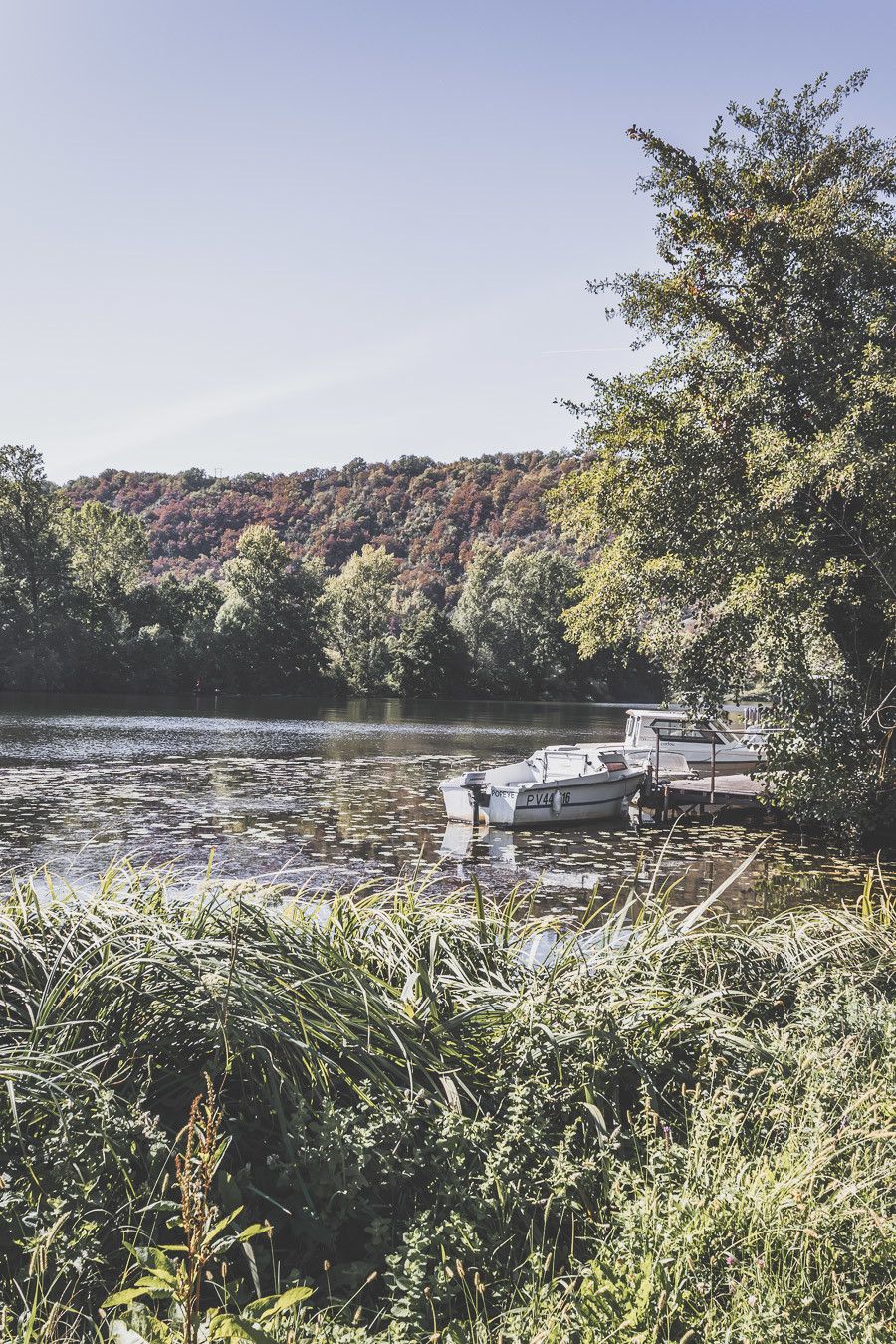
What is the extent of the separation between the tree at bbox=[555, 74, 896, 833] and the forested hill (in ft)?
322

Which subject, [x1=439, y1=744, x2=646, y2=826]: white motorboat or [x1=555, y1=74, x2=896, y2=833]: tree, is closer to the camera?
[x1=555, y1=74, x2=896, y2=833]: tree

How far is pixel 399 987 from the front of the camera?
4.09 metres

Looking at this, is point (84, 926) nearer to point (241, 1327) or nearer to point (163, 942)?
point (163, 942)

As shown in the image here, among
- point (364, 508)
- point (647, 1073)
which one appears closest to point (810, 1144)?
point (647, 1073)

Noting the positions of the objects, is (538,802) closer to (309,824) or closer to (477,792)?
(477,792)

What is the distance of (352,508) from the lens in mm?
131375

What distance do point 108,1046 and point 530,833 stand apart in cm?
1554

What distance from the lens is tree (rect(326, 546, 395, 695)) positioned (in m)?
76.1

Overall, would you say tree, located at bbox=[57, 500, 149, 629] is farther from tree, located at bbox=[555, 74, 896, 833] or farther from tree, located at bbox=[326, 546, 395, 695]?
tree, located at bbox=[555, 74, 896, 833]

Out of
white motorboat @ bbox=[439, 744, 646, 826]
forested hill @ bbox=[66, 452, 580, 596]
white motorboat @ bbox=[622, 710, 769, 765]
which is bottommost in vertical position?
white motorboat @ bbox=[439, 744, 646, 826]

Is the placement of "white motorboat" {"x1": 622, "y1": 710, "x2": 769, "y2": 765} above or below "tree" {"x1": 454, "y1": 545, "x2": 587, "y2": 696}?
below

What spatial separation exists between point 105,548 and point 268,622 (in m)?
16.1

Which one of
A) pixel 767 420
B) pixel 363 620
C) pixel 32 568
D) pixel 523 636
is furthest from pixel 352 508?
pixel 767 420

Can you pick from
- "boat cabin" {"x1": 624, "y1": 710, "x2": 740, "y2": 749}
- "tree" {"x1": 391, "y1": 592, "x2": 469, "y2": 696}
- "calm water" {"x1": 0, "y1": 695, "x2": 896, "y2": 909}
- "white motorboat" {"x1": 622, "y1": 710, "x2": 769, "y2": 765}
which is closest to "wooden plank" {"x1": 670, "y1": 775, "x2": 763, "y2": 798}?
"calm water" {"x1": 0, "y1": 695, "x2": 896, "y2": 909}
